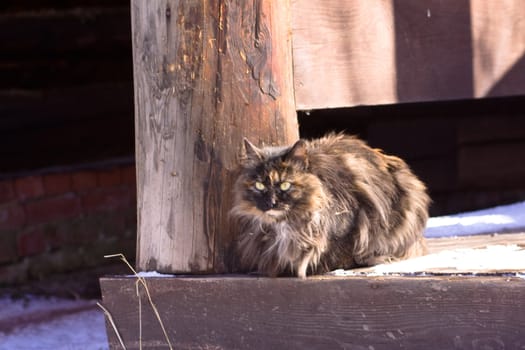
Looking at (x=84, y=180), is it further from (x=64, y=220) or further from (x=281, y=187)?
(x=281, y=187)

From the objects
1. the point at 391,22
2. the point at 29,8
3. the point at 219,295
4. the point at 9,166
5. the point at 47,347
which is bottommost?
the point at 47,347

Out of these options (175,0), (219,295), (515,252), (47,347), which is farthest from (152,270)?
(47,347)

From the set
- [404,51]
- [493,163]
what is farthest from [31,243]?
[404,51]

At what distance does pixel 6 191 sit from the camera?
495cm

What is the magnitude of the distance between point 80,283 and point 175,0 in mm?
3028

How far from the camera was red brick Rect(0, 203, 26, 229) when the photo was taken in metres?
4.95

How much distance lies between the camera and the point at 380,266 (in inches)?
102

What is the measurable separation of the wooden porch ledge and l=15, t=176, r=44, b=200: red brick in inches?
95.4

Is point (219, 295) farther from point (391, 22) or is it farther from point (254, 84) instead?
point (391, 22)

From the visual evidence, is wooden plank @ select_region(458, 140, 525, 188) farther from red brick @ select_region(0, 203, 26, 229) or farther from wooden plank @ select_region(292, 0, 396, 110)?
red brick @ select_region(0, 203, 26, 229)

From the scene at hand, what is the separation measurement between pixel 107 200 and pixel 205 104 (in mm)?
2921

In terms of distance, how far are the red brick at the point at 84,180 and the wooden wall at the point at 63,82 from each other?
4.8 inches

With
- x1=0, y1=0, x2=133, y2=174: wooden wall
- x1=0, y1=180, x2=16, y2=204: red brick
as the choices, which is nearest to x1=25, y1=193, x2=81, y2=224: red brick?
x1=0, y1=180, x2=16, y2=204: red brick

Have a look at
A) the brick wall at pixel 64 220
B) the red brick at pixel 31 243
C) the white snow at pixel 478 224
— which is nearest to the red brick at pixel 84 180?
the brick wall at pixel 64 220
